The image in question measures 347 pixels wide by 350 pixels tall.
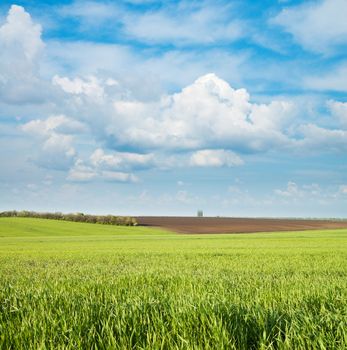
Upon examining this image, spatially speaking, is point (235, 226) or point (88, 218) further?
point (88, 218)

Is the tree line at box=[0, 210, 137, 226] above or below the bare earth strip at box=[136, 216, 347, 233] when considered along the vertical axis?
above

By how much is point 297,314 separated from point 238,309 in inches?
27.5

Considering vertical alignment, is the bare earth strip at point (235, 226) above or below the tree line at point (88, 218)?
below

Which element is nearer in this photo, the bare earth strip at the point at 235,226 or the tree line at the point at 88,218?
the bare earth strip at the point at 235,226

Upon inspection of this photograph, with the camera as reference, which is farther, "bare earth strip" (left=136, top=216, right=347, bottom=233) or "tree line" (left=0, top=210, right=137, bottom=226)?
"tree line" (left=0, top=210, right=137, bottom=226)

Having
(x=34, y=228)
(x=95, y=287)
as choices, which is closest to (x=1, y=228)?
(x=34, y=228)

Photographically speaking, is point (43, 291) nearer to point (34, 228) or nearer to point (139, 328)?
point (139, 328)

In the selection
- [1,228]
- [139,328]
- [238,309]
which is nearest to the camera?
[139,328]

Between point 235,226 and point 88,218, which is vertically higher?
point 88,218

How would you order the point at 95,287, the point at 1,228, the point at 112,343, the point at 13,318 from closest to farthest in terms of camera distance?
the point at 112,343 → the point at 13,318 → the point at 95,287 → the point at 1,228

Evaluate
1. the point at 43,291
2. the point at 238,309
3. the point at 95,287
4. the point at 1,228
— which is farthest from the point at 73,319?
the point at 1,228

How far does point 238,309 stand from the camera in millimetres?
4441

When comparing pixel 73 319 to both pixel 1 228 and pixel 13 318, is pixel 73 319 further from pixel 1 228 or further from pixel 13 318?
pixel 1 228

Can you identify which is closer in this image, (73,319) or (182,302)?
(73,319)
